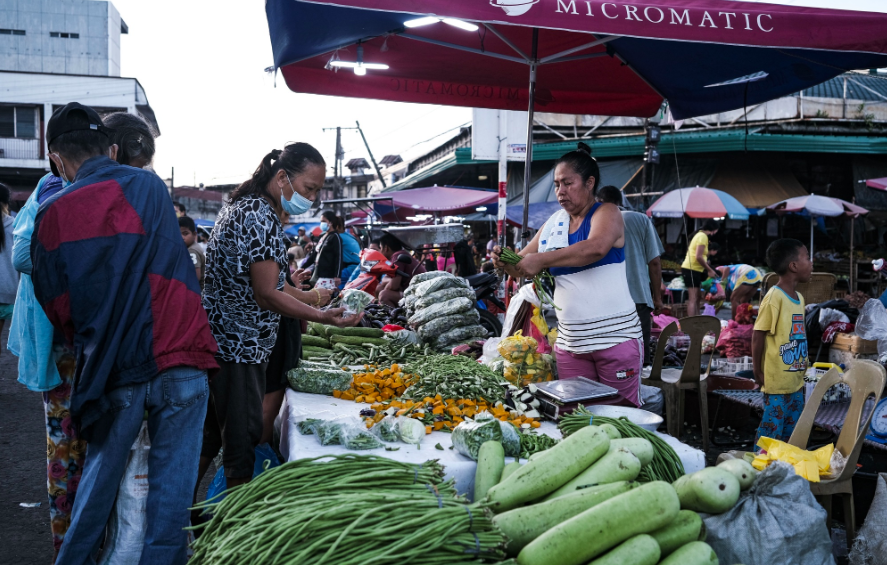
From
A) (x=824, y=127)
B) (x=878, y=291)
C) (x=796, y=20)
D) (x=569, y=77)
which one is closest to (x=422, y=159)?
(x=824, y=127)

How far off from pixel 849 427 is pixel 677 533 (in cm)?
200

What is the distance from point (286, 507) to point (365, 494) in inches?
8.7

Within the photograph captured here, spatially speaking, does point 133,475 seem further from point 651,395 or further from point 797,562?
point 651,395

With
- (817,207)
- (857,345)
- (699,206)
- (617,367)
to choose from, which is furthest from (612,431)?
(817,207)

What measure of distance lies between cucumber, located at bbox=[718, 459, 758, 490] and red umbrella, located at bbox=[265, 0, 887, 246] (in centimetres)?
217

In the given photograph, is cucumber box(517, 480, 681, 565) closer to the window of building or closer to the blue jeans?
the blue jeans

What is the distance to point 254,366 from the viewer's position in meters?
2.95

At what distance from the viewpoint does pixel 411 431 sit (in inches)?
106

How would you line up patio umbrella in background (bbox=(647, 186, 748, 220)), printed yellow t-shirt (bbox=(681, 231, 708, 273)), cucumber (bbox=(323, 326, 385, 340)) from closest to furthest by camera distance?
cucumber (bbox=(323, 326, 385, 340))
printed yellow t-shirt (bbox=(681, 231, 708, 273))
patio umbrella in background (bbox=(647, 186, 748, 220))

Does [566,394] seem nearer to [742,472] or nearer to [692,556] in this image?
[742,472]

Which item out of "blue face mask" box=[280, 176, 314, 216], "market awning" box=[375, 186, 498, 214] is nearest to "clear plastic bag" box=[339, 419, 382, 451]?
"blue face mask" box=[280, 176, 314, 216]

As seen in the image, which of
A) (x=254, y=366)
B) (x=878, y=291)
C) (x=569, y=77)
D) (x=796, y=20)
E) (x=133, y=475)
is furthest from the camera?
(x=878, y=291)

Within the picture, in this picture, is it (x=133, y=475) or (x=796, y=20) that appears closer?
(x=133, y=475)

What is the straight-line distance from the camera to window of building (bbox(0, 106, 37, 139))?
1224 inches
